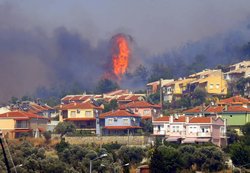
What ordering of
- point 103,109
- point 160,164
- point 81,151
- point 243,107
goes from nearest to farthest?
1. point 160,164
2. point 81,151
3. point 243,107
4. point 103,109

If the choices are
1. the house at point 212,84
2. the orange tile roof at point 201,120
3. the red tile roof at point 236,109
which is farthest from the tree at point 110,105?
the orange tile roof at point 201,120

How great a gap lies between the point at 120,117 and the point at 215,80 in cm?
3322

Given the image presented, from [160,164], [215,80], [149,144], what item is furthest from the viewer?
[215,80]

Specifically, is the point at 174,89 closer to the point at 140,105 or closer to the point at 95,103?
the point at 95,103

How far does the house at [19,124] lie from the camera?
122 meters

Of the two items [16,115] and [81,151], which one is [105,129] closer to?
[16,115]

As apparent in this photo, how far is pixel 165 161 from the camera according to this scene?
87.7 m

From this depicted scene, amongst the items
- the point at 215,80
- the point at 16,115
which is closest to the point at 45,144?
the point at 16,115

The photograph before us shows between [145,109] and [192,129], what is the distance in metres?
21.1

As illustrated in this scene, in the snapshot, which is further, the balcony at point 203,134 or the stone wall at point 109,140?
the balcony at point 203,134

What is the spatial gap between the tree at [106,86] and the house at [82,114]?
127 ft

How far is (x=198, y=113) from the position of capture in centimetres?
12500

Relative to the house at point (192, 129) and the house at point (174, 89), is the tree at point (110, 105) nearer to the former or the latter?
the house at point (174, 89)

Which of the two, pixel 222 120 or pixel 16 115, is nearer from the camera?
pixel 222 120
